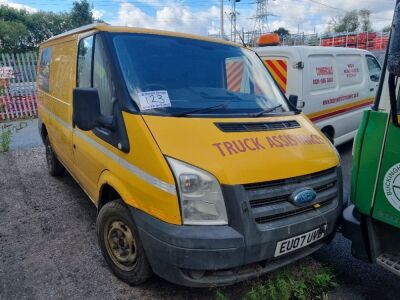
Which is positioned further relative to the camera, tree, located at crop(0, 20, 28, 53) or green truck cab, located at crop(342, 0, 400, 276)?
tree, located at crop(0, 20, 28, 53)

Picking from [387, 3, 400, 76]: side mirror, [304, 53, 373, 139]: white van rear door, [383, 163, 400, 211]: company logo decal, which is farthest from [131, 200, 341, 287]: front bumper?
[304, 53, 373, 139]: white van rear door

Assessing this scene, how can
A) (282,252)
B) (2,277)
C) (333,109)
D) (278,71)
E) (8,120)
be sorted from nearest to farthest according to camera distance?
(282,252) → (2,277) → (278,71) → (333,109) → (8,120)

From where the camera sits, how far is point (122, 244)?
9.27 feet

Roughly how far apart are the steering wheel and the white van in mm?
3183

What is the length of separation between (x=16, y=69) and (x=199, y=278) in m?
12.0

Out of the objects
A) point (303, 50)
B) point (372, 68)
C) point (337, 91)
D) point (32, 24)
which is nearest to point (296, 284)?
point (303, 50)

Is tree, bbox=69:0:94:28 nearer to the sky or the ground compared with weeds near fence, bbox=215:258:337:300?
nearer to the sky

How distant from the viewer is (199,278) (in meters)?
2.37

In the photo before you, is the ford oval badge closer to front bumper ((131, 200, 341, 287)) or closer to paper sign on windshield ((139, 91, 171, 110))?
front bumper ((131, 200, 341, 287))

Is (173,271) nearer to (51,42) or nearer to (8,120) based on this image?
(51,42)

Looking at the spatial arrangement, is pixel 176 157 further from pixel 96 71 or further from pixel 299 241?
pixel 96 71

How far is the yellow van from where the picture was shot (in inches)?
88.9

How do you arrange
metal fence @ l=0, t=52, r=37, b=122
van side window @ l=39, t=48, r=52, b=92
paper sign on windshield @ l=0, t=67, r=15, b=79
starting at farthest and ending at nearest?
metal fence @ l=0, t=52, r=37, b=122 → paper sign on windshield @ l=0, t=67, r=15, b=79 → van side window @ l=39, t=48, r=52, b=92

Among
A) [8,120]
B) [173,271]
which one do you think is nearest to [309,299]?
[173,271]
